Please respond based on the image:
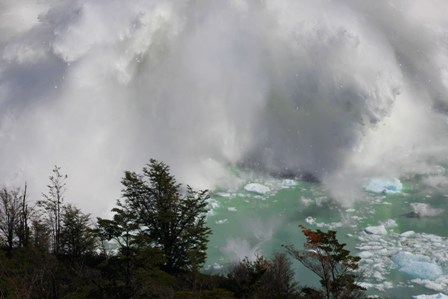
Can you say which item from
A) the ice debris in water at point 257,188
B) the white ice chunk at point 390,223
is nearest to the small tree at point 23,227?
the ice debris in water at point 257,188

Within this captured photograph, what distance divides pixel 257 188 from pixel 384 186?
13.5m

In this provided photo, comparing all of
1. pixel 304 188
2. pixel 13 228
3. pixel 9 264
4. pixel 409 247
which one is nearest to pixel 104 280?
pixel 9 264

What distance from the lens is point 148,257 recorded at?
16.0 meters

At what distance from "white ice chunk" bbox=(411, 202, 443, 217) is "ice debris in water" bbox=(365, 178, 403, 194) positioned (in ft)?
12.9

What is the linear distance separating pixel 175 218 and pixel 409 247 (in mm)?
19461

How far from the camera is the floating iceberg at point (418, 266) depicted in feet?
104

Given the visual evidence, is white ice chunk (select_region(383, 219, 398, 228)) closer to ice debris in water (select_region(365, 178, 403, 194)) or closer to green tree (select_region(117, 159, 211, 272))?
ice debris in water (select_region(365, 178, 403, 194))

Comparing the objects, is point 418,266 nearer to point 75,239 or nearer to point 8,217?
point 75,239

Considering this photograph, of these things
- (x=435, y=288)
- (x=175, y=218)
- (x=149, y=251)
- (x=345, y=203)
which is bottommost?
(x=435, y=288)

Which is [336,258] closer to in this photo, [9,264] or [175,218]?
[175,218]

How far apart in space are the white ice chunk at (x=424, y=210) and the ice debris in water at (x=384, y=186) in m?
3.94

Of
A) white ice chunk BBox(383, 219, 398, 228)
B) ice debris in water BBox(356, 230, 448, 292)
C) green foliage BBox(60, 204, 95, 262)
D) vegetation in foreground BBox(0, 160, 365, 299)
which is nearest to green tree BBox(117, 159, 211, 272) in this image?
vegetation in foreground BBox(0, 160, 365, 299)

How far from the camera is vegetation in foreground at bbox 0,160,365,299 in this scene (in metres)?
16.0

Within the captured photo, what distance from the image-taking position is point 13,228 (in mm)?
34219
